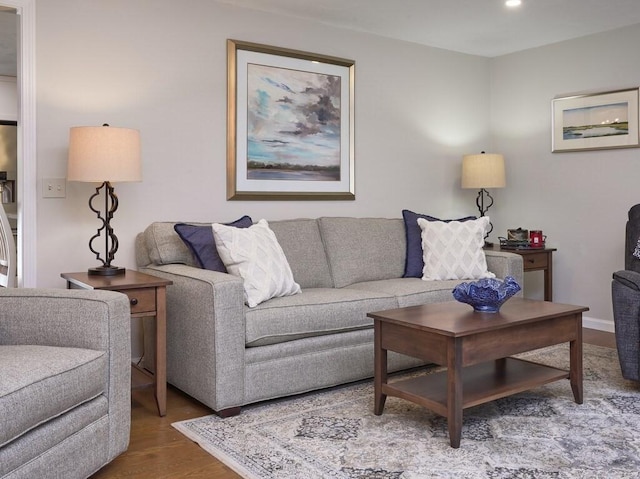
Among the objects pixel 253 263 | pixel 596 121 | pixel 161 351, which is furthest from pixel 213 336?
pixel 596 121

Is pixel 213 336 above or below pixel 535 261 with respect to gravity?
below

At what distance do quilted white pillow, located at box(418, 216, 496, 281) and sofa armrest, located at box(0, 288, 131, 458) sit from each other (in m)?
2.25

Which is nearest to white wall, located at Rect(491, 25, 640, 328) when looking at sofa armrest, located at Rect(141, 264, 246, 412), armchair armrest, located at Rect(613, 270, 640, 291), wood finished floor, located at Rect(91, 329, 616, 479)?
armchair armrest, located at Rect(613, 270, 640, 291)

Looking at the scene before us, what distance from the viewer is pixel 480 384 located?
275cm

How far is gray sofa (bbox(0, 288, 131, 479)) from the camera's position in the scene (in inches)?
69.9

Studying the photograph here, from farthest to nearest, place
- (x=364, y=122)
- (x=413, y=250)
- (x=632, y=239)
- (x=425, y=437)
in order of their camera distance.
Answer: (x=364, y=122) < (x=413, y=250) < (x=632, y=239) < (x=425, y=437)

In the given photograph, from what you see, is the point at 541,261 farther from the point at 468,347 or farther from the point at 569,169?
the point at 468,347

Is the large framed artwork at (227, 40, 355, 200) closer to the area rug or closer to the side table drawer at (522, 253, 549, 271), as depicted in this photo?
the side table drawer at (522, 253, 549, 271)

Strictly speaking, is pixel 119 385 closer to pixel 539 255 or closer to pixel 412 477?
pixel 412 477

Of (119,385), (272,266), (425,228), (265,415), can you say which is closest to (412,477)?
(265,415)

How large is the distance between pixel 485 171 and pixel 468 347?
8.69 feet

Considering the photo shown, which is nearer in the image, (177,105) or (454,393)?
(454,393)

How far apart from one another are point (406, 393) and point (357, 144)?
2381 mm

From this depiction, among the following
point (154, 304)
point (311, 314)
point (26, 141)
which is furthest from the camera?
point (26, 141)
